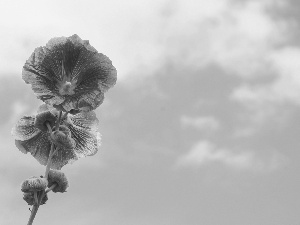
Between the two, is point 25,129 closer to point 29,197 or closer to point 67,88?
point 67,88

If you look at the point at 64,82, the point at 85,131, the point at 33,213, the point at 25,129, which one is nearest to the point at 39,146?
the point at 25,129

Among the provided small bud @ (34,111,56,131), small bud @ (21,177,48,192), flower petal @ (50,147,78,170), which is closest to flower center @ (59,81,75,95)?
small bud @ (34,111,56,131)

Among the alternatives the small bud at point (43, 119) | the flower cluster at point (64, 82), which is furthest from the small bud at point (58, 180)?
the small bud at point (43, 119)

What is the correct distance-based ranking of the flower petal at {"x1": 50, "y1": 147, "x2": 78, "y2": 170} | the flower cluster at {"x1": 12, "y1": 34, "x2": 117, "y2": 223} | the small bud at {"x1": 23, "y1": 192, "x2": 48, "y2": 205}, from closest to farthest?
the small bud at {"x1": 23, "y1": 192, "x2": 48, "y2": 205} < the flower cluster at {"x1": 12, "y1": 34, "x2": 117, "y2": 223} < the flower petal at {"x1": 50, "y1": 147, "x2": 78, "y2": 170}

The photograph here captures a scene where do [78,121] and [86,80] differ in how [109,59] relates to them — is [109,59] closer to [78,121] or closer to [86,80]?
[86,80]

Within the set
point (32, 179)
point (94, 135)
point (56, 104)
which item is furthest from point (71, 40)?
point (32, 179)

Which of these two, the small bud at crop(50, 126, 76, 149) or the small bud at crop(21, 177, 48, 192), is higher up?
the small bud at crop(50, 126, 76, 149)

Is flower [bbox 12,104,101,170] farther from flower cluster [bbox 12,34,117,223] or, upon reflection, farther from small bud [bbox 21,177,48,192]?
small bud [bbox 21,177,48,192]
